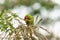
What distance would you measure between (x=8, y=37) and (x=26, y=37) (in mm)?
61

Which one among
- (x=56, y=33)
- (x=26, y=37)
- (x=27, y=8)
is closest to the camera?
(x=26, y=37)

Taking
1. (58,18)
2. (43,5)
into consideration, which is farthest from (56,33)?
(43,5)

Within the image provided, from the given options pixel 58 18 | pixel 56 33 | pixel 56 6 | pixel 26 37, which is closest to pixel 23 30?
pixel 26 37

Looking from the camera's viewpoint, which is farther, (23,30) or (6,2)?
(6,2)

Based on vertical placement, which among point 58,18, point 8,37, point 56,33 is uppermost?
point 8,37

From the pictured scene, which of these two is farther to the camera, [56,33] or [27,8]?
[27,8]

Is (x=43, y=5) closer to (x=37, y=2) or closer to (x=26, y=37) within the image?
(x=37, y=2)

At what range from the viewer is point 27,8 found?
11.0 feet

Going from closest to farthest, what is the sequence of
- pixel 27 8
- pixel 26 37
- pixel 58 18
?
pixel 26 37 → pixel 58 18 → pixel 27 8

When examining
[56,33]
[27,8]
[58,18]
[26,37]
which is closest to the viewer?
[26,37]

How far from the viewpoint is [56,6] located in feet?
11.0

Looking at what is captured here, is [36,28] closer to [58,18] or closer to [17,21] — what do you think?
[17,21]

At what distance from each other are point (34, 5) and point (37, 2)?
8 centimetres

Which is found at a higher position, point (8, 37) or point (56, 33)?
point (8, 37)
